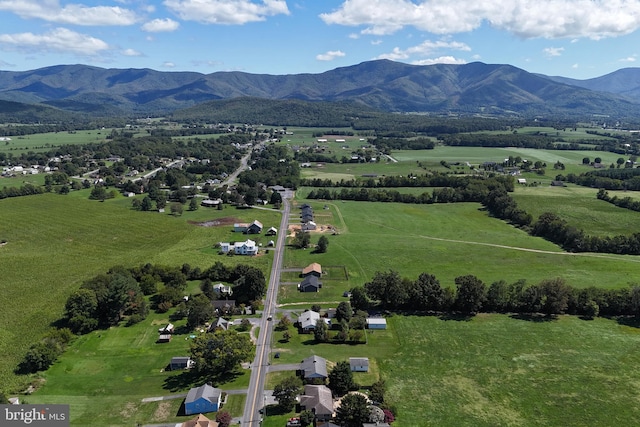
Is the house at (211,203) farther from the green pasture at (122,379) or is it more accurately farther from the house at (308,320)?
the house at (308,320)

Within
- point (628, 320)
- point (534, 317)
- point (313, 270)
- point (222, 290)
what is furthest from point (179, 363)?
point (628, 320)

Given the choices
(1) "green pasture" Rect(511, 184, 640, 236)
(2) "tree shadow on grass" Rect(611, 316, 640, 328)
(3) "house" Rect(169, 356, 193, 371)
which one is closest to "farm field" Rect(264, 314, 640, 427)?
(2) "tree shadow on grass" Rect(611, 316, 640, 328)

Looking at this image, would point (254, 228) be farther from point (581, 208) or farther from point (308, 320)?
point (581, 208)

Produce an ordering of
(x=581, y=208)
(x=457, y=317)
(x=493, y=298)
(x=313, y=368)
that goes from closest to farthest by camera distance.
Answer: (x=313, y=368)
(x=457, y=317)
(x=493, y=298)
(x=581, y=208)

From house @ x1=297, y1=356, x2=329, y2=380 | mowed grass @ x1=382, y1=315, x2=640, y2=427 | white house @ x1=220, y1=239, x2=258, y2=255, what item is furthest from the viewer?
white house @ x1=220, y1=239, x2=258, y2=255

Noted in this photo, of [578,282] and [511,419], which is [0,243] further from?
[578,282]

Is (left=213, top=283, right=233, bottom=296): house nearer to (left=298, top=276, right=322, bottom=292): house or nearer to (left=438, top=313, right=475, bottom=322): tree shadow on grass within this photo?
(left=298, top=276, right=322, bottom=292): house
